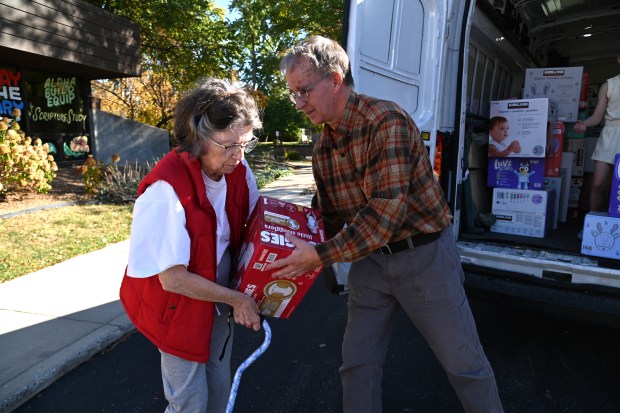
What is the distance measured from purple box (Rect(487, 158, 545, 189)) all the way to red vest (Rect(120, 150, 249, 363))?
3.20m

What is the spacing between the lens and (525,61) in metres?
5.80

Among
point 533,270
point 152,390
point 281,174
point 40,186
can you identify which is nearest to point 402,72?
point 533,270

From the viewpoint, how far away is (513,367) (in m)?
3.07

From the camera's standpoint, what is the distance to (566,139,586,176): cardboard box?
17.3 ft

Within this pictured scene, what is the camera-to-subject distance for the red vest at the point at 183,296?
158 centimetres

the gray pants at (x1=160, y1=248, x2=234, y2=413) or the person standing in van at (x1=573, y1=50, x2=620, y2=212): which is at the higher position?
the person standing in van at (x1=573, y1=50, x2=620, y2=212)

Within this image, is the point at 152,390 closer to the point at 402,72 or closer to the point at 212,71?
the point at 402,72

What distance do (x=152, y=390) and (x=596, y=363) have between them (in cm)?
290

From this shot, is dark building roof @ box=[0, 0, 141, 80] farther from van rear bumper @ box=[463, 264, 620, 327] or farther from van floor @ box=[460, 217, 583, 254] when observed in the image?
van rear bumper @ box=[463, 264, 620, 327]

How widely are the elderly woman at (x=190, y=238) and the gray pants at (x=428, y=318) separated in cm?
64

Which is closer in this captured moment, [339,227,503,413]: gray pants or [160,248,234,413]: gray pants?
[160,248,234,413]: gray pants

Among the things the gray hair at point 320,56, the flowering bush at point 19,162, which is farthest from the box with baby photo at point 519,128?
the flowering bush at point 19,162

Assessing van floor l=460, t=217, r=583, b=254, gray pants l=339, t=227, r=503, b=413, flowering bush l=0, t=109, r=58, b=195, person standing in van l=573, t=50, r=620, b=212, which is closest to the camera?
gray pants l=339, t=227, r=503, b=413

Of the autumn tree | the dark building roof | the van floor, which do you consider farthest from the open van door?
the autumn tree
